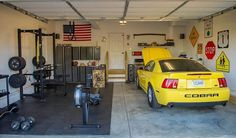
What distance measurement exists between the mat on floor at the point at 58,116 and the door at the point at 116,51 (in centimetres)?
534

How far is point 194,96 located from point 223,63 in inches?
125

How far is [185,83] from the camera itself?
525 cm

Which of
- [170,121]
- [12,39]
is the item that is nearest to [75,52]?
[12,39]

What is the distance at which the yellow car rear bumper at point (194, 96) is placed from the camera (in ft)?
17.0

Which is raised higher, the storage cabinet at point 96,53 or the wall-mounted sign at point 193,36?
the wall-mounted sign at point 193,36

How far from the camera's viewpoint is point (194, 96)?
203 inches

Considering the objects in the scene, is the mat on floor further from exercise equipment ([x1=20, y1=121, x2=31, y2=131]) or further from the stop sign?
the stop sign

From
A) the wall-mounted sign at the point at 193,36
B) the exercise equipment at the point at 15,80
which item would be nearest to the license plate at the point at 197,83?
the exercise equipment at the point at 15,80

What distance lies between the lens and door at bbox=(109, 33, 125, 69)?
12812 mm

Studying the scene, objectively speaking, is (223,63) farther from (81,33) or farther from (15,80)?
(81,33)

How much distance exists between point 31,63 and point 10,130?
14.5ft

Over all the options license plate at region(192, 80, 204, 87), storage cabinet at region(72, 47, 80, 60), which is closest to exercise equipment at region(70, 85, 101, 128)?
license plate at region(192, 80, 204, 87)

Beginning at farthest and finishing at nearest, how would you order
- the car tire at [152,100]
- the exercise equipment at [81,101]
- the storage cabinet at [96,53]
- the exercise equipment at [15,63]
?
the storage cabinet at [96,53] → the exercise equipment at [15,63] → the car tire at [152,100] → the exercise equipment at [81,101]

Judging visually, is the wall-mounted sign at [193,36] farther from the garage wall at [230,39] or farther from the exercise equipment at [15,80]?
the exercise equipment at [15,80]
